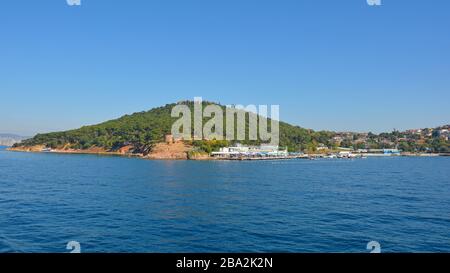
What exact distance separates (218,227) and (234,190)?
20.7m

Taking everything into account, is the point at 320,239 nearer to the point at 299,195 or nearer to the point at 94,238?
the point at 94,238

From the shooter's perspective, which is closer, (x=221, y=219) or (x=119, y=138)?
(x=221, y=219)

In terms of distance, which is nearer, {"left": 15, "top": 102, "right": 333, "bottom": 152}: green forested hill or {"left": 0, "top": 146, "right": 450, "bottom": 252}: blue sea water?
{"left": 0, "top": 146, "right": 450, "bottom": 252}: blue sea water

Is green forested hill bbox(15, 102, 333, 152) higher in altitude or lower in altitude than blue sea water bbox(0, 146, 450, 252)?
higher

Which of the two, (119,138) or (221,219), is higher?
(119,138)

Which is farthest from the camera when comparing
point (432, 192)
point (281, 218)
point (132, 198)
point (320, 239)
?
point (432, 192)

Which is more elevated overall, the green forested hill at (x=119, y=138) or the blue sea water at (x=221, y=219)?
the green forested hill at (x=119, y=138)

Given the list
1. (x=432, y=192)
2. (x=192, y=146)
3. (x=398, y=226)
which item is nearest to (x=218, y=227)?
(x=398, y=226)

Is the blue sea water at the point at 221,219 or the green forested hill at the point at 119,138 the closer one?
the blue sea water at the point at 221,219

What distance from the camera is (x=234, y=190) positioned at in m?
47.5
